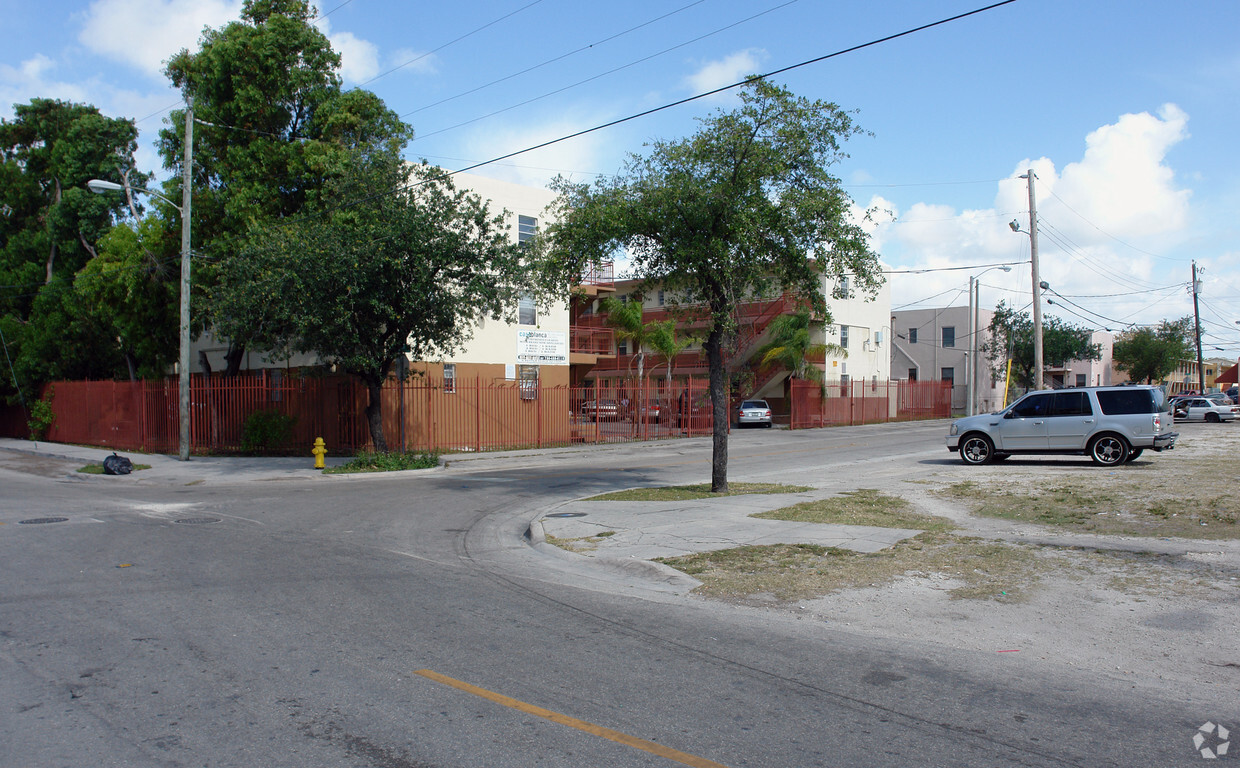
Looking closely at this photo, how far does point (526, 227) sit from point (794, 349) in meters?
17.1

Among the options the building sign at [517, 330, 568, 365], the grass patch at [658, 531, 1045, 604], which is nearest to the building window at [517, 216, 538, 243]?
the building sign at [517, 330, 568, 365]

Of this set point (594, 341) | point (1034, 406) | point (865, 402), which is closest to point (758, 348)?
point (865, 402)

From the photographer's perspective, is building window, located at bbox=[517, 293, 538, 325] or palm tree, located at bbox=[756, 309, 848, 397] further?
palm tree, located at bbox=[756, 309, 848, 397]

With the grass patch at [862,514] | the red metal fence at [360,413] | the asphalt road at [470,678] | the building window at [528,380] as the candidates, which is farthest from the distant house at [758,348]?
the asphalt road at [470,678]

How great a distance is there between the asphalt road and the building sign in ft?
63.7

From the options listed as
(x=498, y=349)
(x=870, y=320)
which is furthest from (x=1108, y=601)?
(x=870, y=320)

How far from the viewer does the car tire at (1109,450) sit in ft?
60.8

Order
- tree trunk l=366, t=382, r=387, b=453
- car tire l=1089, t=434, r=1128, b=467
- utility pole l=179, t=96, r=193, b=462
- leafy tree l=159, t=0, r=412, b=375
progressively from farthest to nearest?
leafy tree l=159, t=0, r=412, b=375 → utility pole l=179, t=96, r=193, b=462 → tree trunk l=366, t=382, r=387, b=453 → car tire l=1089, t=434, r=1128, b=467

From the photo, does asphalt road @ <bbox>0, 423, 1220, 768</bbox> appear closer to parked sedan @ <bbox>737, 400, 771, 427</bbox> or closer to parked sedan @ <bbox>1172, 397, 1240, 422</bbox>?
parked sedan @ <bbox>737, 400, 771, 427</bbox>

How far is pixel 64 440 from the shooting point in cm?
3281

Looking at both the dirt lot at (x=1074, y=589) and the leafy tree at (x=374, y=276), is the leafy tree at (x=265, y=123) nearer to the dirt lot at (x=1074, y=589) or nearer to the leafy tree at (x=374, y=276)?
the leafy tree at (x=374, y=276)

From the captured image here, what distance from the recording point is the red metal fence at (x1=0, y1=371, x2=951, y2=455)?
2500 cm

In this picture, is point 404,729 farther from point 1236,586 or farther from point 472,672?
point 1236,586

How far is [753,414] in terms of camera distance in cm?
4166
